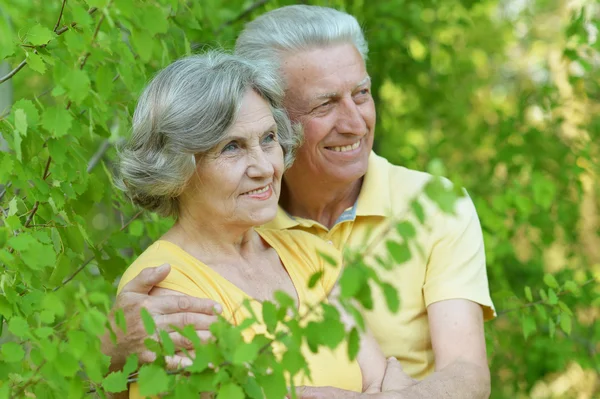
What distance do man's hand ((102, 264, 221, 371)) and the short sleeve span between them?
0.93m

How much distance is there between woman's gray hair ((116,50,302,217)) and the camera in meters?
2.09

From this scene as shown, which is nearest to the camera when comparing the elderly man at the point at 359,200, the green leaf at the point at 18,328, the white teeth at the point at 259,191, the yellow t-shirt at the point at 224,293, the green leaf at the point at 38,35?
the green leaf at the point at 18,328

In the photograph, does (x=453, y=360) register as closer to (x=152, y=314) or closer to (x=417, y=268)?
(x=417, y=268)

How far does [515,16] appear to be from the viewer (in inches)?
283

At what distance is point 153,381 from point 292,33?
59.3 inches

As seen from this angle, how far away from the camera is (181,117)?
208cm

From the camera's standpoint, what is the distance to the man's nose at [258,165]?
7.12 ft

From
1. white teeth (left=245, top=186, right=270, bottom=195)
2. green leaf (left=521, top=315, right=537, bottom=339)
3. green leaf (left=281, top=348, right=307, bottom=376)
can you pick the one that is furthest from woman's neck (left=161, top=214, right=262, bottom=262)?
green leaf (left=521, top=315, right=537, bottom=339)

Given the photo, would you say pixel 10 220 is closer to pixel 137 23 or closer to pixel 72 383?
pixel 72 383

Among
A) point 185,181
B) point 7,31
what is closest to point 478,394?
point 185,181

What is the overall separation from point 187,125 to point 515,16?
571cm

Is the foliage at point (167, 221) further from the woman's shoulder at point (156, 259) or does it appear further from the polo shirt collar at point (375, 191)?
the polo shirt collar at point (375, 191)

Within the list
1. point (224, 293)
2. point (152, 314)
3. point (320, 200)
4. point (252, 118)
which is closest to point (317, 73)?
point (320, 200)

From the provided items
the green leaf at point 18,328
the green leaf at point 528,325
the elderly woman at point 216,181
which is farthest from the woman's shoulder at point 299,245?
the green leaf at point 18,328
